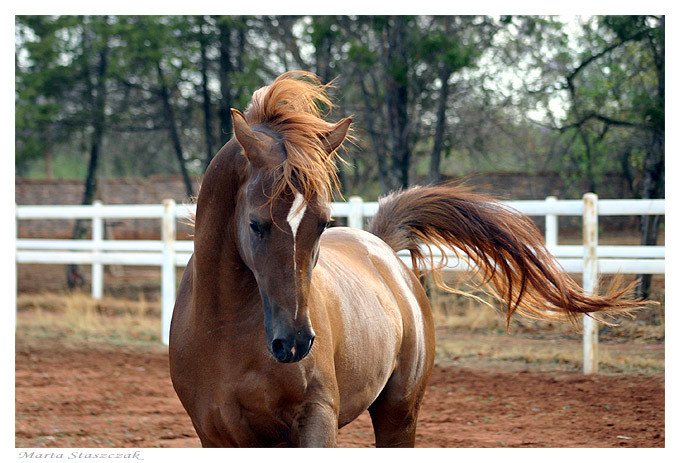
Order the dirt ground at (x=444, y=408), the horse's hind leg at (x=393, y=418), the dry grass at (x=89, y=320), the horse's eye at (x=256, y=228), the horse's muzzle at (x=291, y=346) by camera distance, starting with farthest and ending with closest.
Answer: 1. the dry grass at (x=89, y=320)
2. the dirt ground at (x=444, y=408)
3. the horse's hind leg at (x=393, y=418)
4. the horse's eye at (x=256, y=228)
5. the horse's muzzle at (x=291, y=346)

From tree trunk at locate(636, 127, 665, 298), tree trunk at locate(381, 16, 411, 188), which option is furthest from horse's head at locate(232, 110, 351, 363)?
tree trunk at locate(381, 16, 411, 188)

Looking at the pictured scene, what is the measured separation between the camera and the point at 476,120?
11.7m

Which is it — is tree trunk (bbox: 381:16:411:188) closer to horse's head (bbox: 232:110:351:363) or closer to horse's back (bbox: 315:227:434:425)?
horse's back (bbox: 315:227:434:425)

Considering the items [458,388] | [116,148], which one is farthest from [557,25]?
[116,148]

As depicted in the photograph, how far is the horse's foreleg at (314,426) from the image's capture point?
2463 millimetres

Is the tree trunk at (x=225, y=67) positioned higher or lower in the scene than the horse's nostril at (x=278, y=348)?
higher

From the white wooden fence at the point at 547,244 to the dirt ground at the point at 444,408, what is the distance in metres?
0.74

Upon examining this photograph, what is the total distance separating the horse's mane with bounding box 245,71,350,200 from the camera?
2252 millimetres

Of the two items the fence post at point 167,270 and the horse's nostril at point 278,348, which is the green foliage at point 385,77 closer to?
the fence post at point 167,270

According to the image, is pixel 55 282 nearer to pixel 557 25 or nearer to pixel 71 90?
pixel 71 90

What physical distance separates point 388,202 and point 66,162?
25.1 metres

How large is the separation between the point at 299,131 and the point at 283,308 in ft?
2.26

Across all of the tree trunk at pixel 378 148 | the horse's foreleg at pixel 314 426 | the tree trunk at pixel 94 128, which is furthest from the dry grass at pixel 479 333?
the horse's foreleg at pixel 314 426
